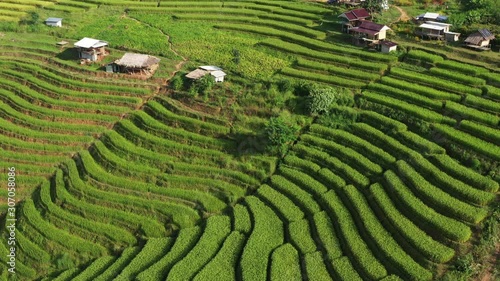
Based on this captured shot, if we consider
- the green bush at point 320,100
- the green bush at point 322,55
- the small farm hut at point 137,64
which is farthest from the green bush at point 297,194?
the small farm hut at point 137,64

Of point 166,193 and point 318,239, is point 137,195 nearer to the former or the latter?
point 166,193

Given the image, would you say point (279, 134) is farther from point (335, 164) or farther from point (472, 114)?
point (472, 114)

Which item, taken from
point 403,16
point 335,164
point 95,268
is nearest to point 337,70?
point 335,164

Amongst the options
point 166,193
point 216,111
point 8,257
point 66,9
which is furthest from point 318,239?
point 66,9

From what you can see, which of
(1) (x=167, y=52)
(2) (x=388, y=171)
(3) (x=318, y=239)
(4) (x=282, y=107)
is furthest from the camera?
(1) (x=167, y=52)

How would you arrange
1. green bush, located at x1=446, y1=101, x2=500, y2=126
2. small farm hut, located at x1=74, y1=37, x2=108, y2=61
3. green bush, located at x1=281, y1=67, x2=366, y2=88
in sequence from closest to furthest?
green bush, located at x1=446, y1=101, x2=500, y2=126, green bush, located at x1=281, y1=67, x2=366, y2=88, small farm hut, located at x1=74, y1=37, x2=108, y2=61

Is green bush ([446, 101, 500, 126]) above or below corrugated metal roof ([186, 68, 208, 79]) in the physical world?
below

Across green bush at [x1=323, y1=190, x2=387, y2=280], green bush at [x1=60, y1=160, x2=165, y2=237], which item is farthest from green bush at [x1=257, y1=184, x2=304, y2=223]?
green bush at [x1=60, y1=160, x2=165, y2=237]

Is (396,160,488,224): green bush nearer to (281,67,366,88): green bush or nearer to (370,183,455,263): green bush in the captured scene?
(370,183,455,263): green bush
